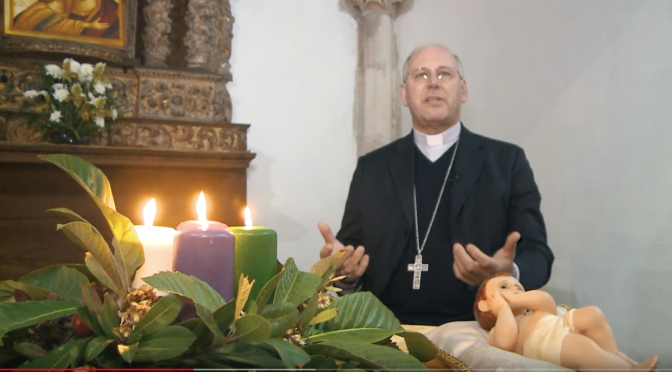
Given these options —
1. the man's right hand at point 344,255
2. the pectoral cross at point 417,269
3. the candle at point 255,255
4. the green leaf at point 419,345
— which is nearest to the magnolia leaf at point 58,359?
the candle at point 255,255

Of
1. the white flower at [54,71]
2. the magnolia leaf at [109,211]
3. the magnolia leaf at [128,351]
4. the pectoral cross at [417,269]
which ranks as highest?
the white flower at [54,71]

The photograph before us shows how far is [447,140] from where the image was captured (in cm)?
248

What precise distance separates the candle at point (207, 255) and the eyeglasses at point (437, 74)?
1858 mm

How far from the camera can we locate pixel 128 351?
53 cm

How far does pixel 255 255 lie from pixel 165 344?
0.22 meters

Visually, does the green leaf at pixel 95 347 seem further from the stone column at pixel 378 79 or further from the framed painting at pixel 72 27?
the stone column at pixel 378 79

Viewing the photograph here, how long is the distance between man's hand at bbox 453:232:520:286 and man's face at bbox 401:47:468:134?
3.40 ft

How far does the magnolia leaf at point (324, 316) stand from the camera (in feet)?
2.30

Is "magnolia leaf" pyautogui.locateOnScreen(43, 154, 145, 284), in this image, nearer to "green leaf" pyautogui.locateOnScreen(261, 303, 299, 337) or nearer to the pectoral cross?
"green leaf" pyautogui.locateOnScreen(261, 303, 299, 337)

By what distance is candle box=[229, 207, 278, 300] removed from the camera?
2.40 feet

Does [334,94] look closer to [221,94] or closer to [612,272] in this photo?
[221,94]

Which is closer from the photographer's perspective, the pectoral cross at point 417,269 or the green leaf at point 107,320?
the green leaf at point 107,320

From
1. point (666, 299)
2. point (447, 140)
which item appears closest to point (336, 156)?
point (447, 140)

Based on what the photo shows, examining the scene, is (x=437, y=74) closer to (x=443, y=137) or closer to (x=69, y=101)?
(x=443, y=137)
